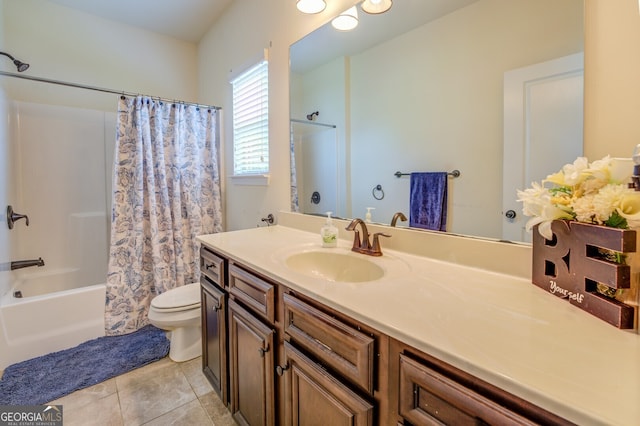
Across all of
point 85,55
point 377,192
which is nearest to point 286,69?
point 377,192

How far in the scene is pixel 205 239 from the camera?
1.58 m

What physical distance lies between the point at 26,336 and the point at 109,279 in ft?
1.72

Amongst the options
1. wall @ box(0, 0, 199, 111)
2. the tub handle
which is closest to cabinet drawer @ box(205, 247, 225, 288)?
the tub handle

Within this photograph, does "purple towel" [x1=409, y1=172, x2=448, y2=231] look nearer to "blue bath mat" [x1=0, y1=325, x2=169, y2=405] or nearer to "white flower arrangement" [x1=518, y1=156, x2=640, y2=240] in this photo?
"white flower arrangement" [x1=518, y1=156, x2=640, y2=240]

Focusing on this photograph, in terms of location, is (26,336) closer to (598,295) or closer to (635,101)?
(598,295)

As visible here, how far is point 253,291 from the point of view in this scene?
1.15m

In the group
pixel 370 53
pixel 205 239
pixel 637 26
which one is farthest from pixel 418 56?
pixel 205 239

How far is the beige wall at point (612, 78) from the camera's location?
75cm

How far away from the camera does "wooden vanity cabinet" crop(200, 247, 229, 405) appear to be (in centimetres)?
139

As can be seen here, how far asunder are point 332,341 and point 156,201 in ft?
6.88

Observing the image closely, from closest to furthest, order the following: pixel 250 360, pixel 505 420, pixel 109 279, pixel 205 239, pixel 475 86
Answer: pixel 505 420
pixel 475 86
pixel 250 360
pixel 205 239
pixel 109 279

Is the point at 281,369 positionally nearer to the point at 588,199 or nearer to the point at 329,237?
the point at 329,237

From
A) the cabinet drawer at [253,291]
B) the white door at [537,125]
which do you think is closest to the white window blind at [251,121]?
the cabinet drawer at [253,291]

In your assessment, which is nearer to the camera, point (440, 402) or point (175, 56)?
point (440, 402)
